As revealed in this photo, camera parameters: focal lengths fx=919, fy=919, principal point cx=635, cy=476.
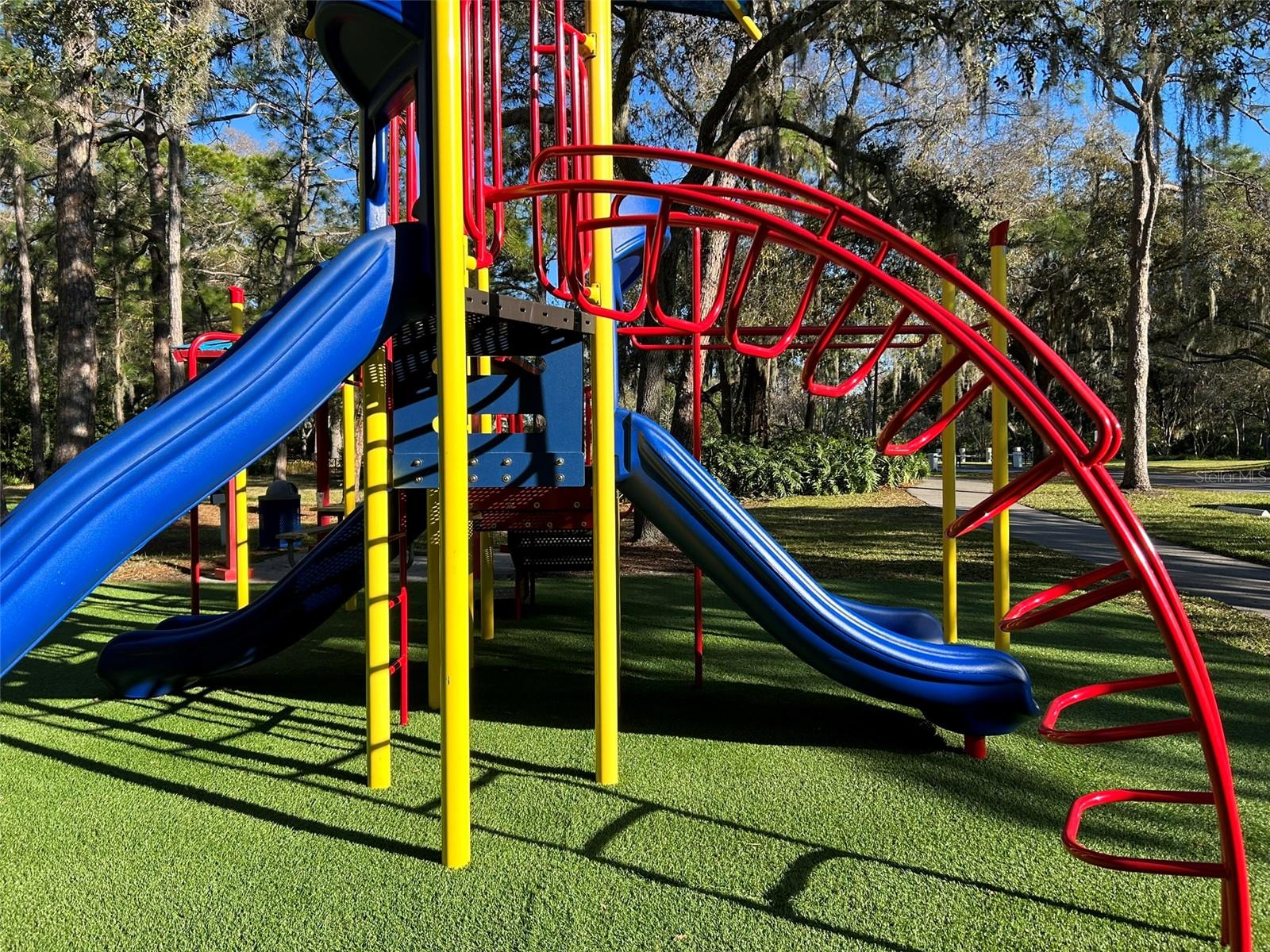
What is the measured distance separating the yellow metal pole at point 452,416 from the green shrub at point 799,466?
16172mm

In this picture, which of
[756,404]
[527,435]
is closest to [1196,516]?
[756,404]

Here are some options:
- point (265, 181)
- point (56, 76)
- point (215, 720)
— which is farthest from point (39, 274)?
point (215, 720)

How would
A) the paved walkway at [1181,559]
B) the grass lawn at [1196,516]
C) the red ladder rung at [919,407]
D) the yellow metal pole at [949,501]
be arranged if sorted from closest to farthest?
1. the red ladder rung at [919,407]
2. the yellow metal pole at [949,501]
3. the paved walkway at [1181,559]
4. the grass lawn at [1196,516]

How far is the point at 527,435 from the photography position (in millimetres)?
3988

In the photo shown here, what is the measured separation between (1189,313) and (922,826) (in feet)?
103

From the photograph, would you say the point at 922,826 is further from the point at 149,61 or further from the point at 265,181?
the point at 265,181

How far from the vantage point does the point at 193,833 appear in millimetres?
3449

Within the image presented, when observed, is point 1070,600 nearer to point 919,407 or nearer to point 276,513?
point 919,407

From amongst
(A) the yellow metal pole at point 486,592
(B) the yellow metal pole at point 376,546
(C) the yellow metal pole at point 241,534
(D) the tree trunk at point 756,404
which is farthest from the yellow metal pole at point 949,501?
(D) the tree trunk at point 756,404

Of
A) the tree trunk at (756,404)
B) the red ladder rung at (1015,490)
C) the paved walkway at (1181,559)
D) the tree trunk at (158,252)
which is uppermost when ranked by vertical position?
the tree trunk at (158,252)

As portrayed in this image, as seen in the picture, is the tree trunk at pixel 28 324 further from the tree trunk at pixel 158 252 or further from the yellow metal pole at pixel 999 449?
the yellow metal pole at pixel 999 449

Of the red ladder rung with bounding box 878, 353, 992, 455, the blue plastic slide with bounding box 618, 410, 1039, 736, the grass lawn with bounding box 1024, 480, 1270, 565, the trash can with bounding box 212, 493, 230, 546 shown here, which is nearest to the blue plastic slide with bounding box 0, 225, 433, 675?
the blue plastic slide with bounding box 618, 410, 1039, 736

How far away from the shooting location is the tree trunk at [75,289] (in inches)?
478

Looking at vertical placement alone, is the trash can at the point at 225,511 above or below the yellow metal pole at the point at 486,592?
above
